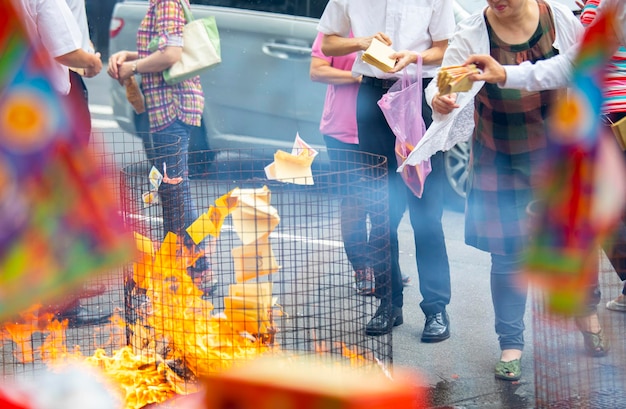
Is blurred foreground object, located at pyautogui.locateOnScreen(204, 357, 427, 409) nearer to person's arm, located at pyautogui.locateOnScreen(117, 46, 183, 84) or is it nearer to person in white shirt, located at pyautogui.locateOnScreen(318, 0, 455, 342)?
person in white shirt, located at pyautogui.locateOnScreen(318, 0, 455, 342)

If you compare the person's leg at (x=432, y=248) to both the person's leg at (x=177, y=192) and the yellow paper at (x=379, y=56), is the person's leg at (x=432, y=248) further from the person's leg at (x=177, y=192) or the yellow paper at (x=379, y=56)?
the person's leg at (x=177, y=192)

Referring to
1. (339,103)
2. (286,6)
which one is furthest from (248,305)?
(286,6)

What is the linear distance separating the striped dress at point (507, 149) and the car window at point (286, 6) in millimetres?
3844

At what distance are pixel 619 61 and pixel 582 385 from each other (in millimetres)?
1278

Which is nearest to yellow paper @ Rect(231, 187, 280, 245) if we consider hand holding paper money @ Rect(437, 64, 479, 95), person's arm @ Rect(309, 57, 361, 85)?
hand holding paper money @ Rect(437, 64, 479, 95)

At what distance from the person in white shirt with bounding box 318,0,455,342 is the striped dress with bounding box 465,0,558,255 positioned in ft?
1.48

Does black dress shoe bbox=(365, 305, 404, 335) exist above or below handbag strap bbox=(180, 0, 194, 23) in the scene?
below

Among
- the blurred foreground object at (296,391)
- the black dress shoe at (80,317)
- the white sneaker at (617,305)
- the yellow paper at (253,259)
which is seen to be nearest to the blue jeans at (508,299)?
the white sneaker at (617,305)

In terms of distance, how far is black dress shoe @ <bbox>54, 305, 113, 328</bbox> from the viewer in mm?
4391

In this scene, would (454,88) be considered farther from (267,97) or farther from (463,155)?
(267,97)

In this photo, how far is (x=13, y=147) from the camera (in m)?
1.30

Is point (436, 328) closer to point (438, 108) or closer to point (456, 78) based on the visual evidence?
point (438, 108)

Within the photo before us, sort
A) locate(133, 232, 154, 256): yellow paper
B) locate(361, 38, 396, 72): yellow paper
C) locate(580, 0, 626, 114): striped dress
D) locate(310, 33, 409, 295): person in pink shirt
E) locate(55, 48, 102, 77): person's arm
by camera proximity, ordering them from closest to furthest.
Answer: locate(133, 232, 154, 256): yellow paper → locate(580, 0, 626, 114): striped dress → locate(361, 38, 396, 72): yellow paper → locate(55, 48, 102, 77): person's arm → locate(310, 33, 409, 295): person in pink shirt

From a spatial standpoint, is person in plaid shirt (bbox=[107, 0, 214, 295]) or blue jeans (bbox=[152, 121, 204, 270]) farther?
person in plaid shirt (bbox=[107, 0, 214, 295])
